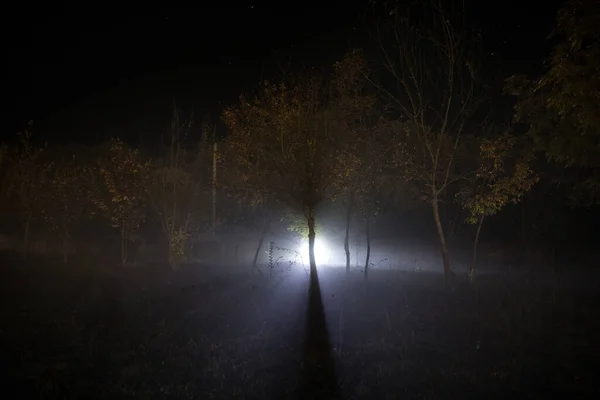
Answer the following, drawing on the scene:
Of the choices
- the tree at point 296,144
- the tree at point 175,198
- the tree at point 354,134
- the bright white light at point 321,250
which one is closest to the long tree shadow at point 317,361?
the tree at point 296,144

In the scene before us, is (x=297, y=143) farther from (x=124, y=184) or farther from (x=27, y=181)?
(x=27, y=181)

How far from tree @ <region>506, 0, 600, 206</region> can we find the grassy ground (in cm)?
476

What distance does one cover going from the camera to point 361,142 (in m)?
18.5

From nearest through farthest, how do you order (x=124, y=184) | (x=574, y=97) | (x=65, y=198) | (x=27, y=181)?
(x=574, y=97) < (x=124, y=184) < (x=65, y=198) < (x=27, y=181)

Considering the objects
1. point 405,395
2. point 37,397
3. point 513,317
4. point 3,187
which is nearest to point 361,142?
point 513,317

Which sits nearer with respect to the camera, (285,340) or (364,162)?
(285,340)

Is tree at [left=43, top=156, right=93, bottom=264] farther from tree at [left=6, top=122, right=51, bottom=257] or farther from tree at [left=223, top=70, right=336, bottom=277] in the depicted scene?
tree at [left=223, top=70, right=336, bottom=277]

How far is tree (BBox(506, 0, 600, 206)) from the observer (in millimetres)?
13057

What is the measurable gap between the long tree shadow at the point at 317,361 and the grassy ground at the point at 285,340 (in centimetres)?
11

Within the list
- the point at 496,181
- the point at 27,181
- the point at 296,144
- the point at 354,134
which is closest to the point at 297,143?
the point at 296,144

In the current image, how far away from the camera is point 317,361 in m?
9.65

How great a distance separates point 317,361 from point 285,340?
5.80 ft

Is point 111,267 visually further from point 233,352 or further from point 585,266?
point 585,266

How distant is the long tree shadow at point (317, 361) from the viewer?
8.11m
